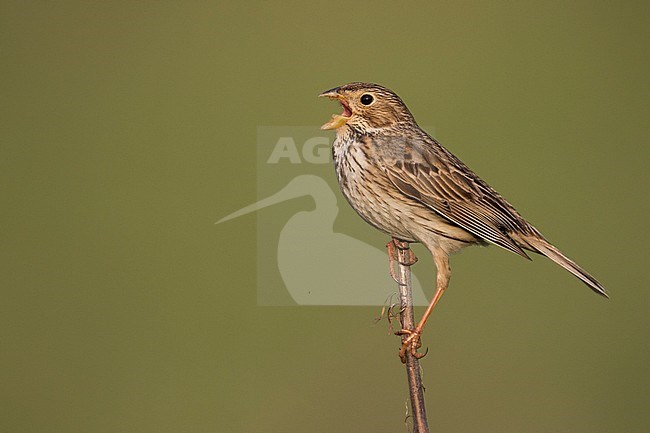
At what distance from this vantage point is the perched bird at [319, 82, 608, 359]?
4.71 metres

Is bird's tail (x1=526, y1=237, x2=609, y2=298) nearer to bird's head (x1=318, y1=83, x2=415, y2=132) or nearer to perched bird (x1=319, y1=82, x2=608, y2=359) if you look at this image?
perched bird (x1=319, y1=82, x2=608, y2=359)

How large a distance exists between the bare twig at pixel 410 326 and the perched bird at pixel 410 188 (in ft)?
0.45

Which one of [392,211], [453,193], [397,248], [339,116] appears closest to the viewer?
Result: [392,211]

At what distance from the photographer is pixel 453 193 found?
480 cm

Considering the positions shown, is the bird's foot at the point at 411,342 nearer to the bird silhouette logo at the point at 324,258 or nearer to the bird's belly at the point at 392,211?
the bird's belly at the point at 392,211

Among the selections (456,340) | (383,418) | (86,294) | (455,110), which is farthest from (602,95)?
(86,294)

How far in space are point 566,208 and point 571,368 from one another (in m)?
1.82

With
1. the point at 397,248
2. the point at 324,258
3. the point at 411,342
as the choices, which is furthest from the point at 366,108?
the point at 324,258

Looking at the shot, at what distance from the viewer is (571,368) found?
357 inches

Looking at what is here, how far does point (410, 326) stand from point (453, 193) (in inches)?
29.8

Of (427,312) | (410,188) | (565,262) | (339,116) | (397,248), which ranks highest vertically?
(339,116)

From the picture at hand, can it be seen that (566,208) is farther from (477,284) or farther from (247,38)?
(247,38)

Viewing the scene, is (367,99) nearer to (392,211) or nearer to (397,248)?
(392,211)

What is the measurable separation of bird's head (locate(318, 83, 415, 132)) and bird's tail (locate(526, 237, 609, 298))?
96cm
